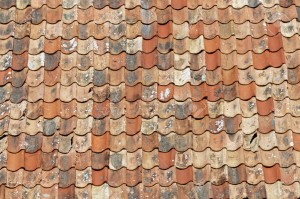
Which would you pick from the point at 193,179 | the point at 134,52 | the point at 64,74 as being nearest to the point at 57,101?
the point at 64,74

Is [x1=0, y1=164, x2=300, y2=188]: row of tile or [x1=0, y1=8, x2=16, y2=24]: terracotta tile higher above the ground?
[x1=0, y1=8, x2=16, y2=24]: terracotta tile

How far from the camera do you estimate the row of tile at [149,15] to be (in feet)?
30.7

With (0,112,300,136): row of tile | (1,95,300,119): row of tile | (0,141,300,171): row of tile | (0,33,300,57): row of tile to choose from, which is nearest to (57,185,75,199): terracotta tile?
(0,141,300,171): row of tile

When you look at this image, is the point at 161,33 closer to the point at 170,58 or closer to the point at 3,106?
the point at 170,58

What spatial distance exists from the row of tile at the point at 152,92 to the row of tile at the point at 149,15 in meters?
0.84

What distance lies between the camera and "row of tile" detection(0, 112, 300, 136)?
842cm

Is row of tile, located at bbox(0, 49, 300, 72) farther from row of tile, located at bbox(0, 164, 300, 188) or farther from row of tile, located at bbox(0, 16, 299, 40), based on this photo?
row of tile, located at bbox(0, 164, 300, 188)

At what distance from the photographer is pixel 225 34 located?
9219mm

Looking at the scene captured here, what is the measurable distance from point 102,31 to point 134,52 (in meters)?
0.42

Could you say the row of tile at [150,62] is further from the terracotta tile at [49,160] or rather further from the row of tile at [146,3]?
the terracotta tile at [49,160]

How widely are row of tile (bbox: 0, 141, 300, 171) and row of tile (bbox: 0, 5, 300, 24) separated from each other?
1475 mm

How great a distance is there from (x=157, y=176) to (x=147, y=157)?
0.22 metres

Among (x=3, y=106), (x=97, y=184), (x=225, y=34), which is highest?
(x=225, y=34)

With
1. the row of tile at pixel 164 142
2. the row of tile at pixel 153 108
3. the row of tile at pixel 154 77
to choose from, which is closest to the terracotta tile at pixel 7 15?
the row of tile at pixel 154 77
